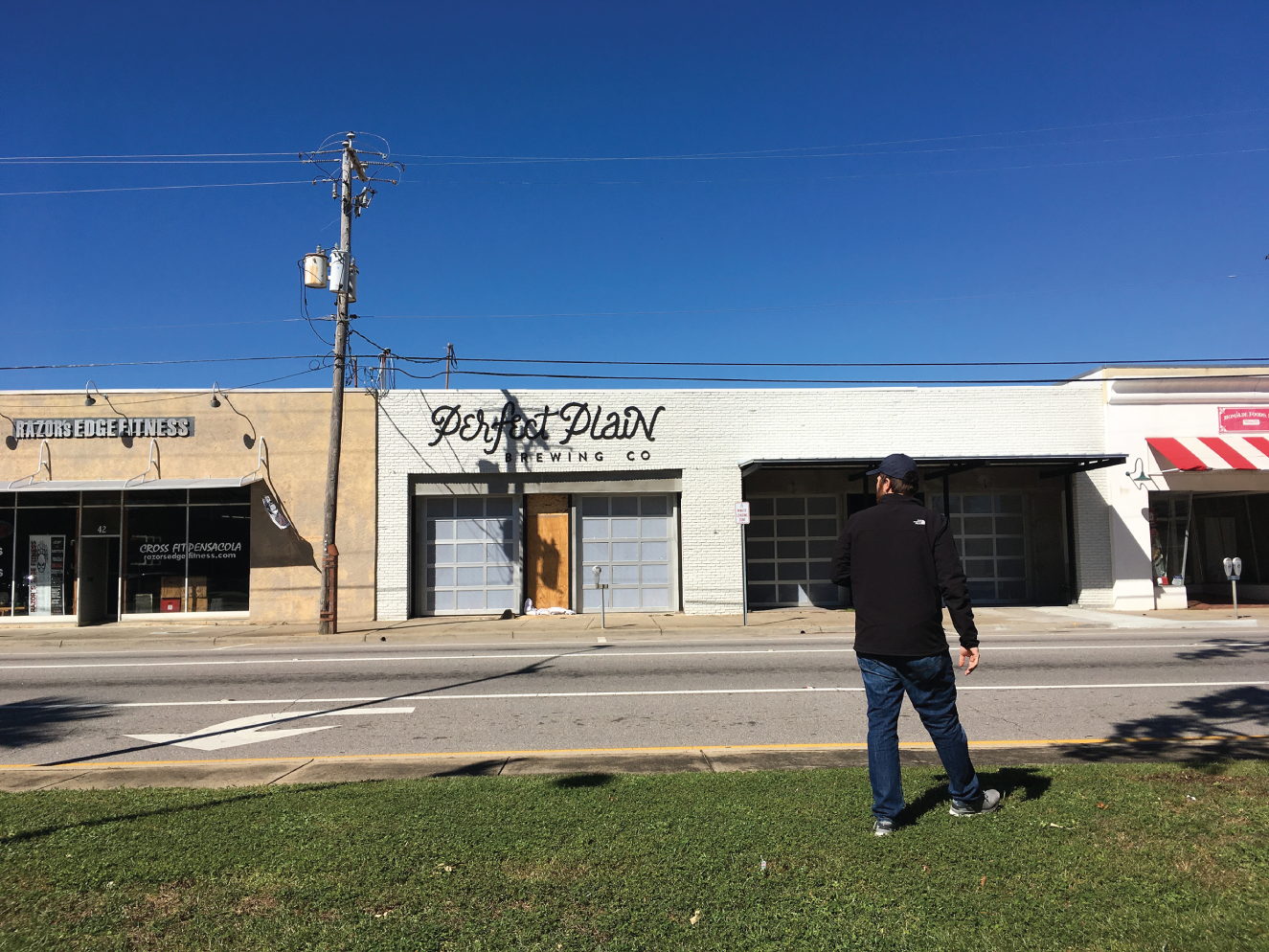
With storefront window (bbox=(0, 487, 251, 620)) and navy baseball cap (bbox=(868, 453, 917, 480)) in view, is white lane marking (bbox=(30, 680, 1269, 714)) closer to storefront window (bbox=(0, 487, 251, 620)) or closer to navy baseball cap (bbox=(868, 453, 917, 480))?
navy baseball cap (bbox=(868, 453, 917, 480))

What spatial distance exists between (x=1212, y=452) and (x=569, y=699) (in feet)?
59.7

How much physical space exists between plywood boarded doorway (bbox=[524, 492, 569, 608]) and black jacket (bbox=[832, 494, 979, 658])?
662 inches

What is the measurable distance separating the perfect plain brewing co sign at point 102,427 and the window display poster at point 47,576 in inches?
93.8

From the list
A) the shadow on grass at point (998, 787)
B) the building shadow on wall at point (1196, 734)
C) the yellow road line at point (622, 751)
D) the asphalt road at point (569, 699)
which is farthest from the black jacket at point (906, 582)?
the asphalt road at point (569, 699)

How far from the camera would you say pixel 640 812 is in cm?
501

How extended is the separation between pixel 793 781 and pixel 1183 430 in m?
20.2

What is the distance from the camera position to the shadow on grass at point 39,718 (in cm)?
823

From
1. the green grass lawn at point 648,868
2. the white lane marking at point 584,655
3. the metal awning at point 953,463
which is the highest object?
the metal awning at point 953,463

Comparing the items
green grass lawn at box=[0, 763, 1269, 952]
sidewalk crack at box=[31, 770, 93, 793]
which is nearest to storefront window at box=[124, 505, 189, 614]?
sidewalk crack at box=[31, 770, 93, 793]

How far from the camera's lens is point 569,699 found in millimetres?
9625

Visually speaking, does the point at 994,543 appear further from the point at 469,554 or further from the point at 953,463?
the point at 469,554

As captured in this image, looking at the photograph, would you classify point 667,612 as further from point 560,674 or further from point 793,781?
point 793,781

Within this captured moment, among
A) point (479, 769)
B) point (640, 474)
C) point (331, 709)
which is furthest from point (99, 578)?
point (479, 769)

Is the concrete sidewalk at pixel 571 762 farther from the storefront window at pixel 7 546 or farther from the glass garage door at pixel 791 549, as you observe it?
the storefront window at pixel 7 546
